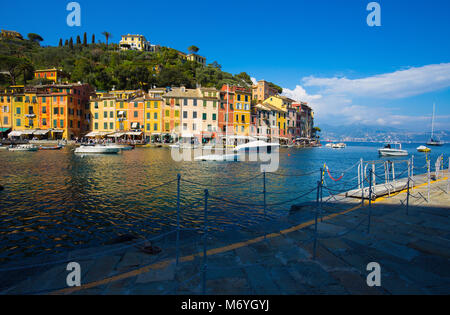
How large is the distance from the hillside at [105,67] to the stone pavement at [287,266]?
70.0 m

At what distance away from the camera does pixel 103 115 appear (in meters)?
55.4

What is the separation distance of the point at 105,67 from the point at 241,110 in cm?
5263

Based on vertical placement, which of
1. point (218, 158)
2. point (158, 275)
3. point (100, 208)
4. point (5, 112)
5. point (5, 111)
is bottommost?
point (100, 208)

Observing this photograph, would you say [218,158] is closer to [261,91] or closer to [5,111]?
[5,111]

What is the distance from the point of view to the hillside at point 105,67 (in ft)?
221

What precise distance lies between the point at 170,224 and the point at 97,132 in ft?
176

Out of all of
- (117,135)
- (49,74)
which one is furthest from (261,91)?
(49,74)

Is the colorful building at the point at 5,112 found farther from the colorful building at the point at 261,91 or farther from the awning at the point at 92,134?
the colorful building at the point at 261,91

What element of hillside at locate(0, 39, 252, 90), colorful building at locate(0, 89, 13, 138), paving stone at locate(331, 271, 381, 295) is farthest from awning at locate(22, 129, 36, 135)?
paving stone at locate(331, 271, 381, 295)

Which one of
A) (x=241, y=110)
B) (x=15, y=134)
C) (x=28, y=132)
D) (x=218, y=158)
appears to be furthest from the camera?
(x=241, y=110)
